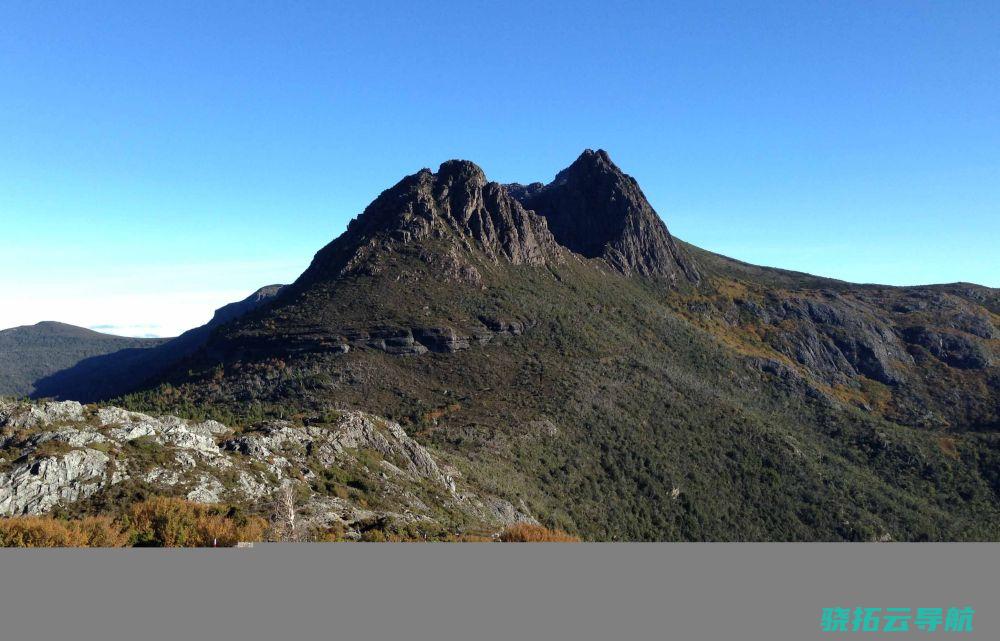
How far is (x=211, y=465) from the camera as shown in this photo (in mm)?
31047

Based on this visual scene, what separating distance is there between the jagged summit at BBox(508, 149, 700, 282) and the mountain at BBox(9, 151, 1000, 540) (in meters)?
1.28

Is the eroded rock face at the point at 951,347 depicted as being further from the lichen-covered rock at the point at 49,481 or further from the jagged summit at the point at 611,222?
the lichen-covered rock at the point at 49,481

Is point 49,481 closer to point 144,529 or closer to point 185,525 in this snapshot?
point 144,529

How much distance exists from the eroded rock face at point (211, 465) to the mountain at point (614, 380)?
147 cm

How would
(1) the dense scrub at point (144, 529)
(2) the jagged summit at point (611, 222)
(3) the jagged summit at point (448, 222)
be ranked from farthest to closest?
(2) the jagged summit at point (611, 222)
(3) the jagged summit at point (448, 222)
(1) the dense scrub at point (144, 529)

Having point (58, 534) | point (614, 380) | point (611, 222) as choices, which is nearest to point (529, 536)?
point (58, 534)

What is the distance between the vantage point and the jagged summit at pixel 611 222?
162625mm

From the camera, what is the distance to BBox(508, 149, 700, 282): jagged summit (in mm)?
162625

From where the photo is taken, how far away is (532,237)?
136m

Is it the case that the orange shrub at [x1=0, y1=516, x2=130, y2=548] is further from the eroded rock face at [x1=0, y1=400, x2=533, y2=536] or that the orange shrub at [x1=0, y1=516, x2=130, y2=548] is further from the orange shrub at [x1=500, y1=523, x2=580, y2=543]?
the orange shrub at [x1=500, y1=523, x2=580, y2=543]

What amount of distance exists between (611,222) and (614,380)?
87.0 meters

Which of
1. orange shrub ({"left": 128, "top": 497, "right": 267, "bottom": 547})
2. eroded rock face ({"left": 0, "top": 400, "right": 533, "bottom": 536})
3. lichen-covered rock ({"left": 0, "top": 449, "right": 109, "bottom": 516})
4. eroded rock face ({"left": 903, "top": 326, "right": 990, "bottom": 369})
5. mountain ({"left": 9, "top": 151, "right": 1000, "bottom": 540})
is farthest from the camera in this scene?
eroded rock face ({"left": 903, "top": 326, "right": 990, "bottom": 369})


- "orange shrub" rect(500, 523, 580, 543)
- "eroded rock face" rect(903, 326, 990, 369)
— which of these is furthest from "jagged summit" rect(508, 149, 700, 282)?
"orange shrub" rect(500, 523, 580, 543)

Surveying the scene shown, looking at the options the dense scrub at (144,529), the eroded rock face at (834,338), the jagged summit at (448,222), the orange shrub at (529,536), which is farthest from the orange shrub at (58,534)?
the eroded rock face at (834,338)
